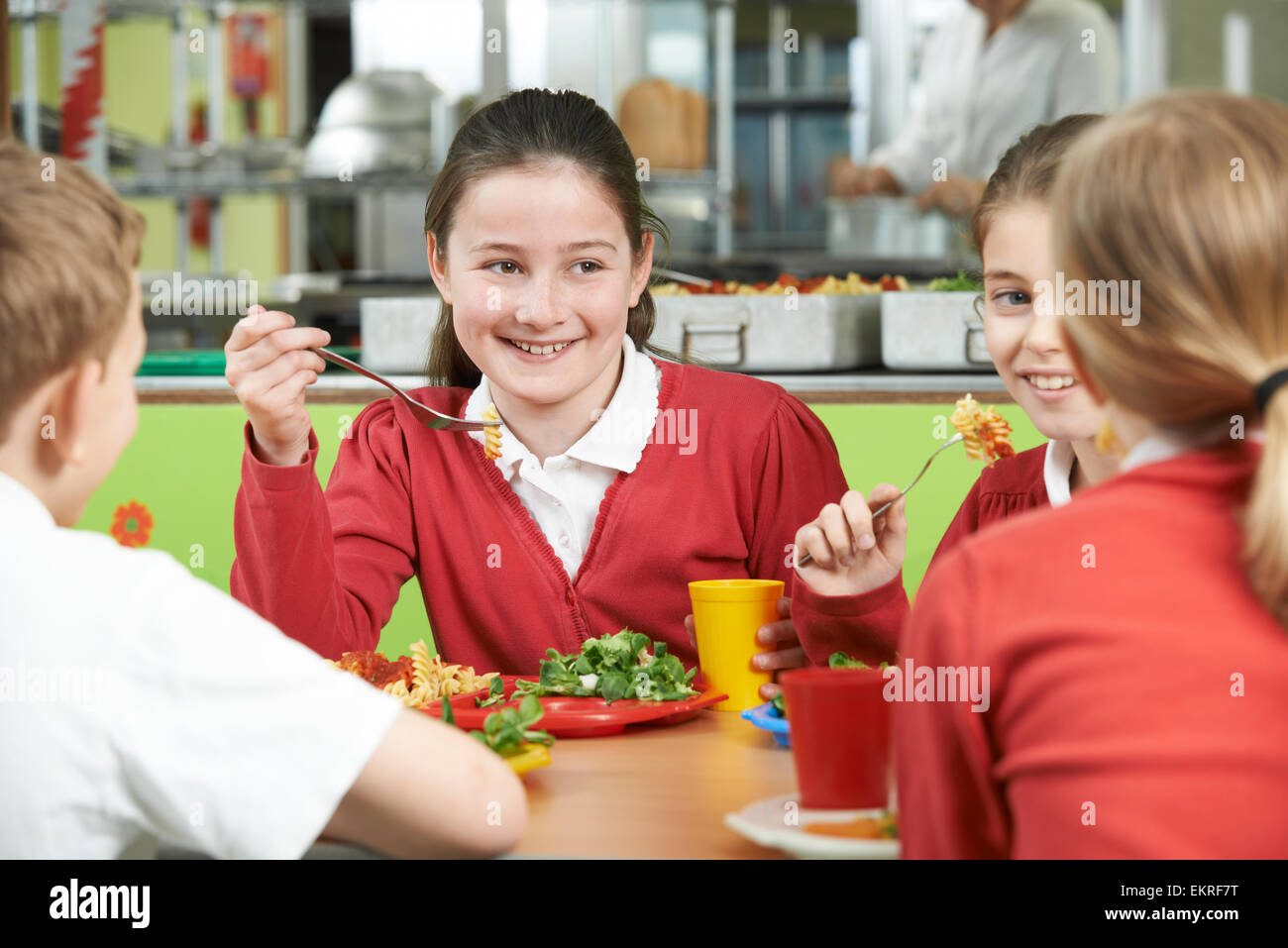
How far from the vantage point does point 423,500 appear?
1.50 metres

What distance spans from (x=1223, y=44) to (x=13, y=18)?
3.11m

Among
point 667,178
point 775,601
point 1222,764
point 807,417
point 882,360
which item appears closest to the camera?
point 1222,764

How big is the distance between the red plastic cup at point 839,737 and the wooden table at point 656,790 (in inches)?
2.2

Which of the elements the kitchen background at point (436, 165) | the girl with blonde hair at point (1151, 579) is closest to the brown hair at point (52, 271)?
the girl with blonde hair at point (1151, 579)

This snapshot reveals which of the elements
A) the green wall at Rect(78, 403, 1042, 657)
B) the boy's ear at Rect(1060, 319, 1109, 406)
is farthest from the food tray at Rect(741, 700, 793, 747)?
the green wall at Rect(78, 403, 1042, 657)

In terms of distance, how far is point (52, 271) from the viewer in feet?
2.54

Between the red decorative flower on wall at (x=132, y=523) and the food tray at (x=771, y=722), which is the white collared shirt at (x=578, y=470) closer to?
the food tray at (x=771, y=722)

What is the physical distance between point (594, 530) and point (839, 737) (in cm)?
67

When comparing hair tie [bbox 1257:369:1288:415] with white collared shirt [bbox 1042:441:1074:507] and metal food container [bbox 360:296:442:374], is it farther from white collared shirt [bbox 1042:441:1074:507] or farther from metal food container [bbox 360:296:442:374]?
metal food container [bbox 360:296:442:374]

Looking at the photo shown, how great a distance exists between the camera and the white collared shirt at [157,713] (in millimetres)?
720
